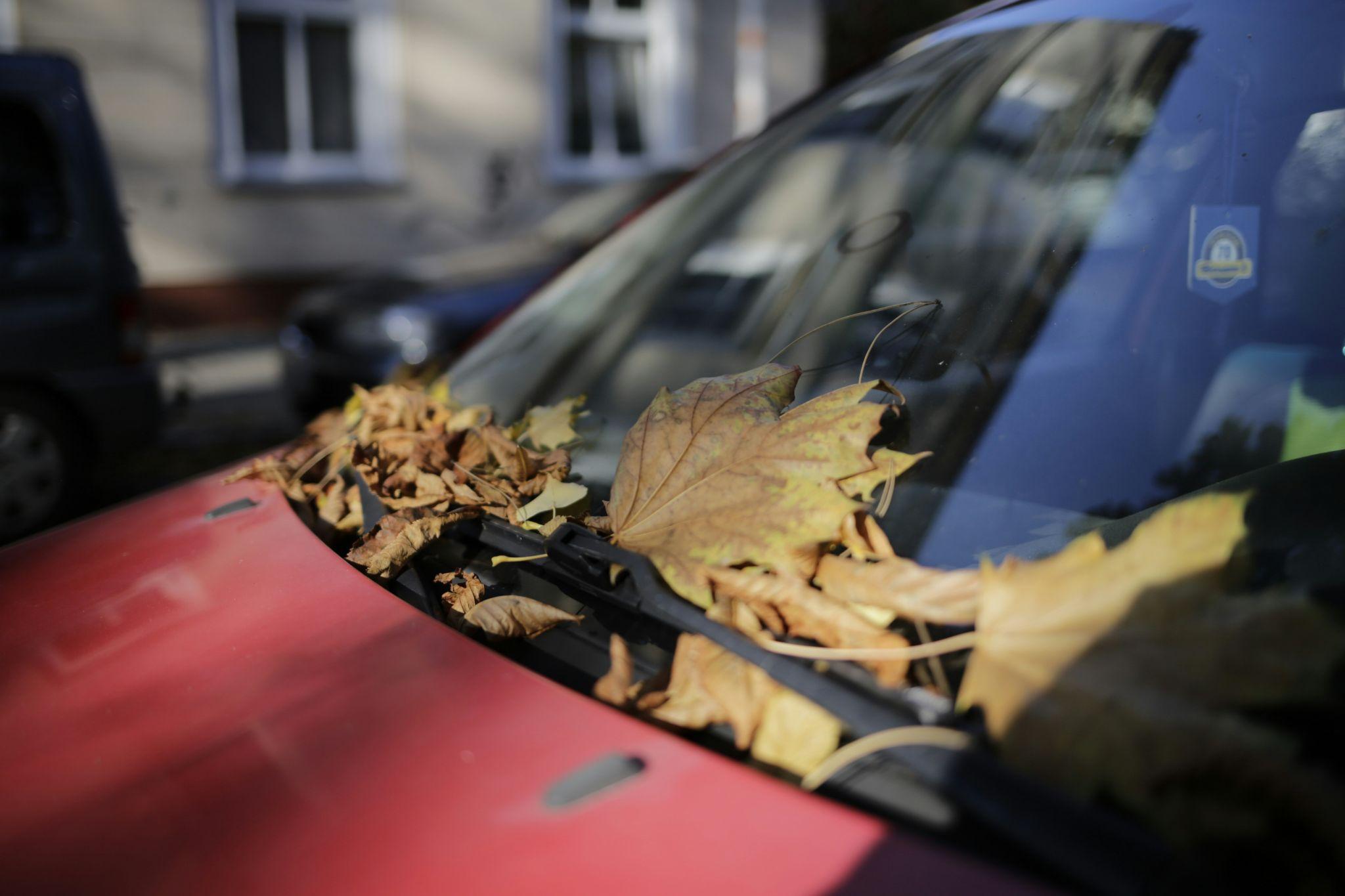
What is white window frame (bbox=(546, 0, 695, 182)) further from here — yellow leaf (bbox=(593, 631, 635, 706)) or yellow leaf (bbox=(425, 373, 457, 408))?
yellow leaf (bbox=(593, 631, 635, 706))

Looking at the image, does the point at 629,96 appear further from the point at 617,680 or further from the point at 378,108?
the point at 617,680

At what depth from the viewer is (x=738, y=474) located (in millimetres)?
1021

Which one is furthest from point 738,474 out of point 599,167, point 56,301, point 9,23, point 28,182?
point 599,167

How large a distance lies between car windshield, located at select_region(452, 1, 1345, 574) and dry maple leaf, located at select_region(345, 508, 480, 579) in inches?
9.0

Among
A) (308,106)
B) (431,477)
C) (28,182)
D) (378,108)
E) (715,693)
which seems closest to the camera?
(715,693)

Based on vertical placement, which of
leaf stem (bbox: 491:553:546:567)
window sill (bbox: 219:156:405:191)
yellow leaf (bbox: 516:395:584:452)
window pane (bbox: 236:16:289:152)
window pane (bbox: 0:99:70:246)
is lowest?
leaf stem (bbox: 491:553:546:567)

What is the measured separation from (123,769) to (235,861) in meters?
0.18

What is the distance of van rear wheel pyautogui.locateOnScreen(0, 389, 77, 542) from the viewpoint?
417 cm

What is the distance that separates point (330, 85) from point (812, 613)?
29.7ft

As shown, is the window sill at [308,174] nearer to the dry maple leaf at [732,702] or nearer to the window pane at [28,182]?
the window pane at [28,182]

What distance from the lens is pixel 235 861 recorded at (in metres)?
0.69

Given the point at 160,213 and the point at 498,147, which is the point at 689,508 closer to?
the point at 160,213

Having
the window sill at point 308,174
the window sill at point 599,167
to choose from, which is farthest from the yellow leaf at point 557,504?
the window sill at point 599,167

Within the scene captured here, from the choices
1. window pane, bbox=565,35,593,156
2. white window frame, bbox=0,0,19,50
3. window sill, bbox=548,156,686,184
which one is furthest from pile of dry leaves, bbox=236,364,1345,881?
window pane, bbox=565,35,593,156
